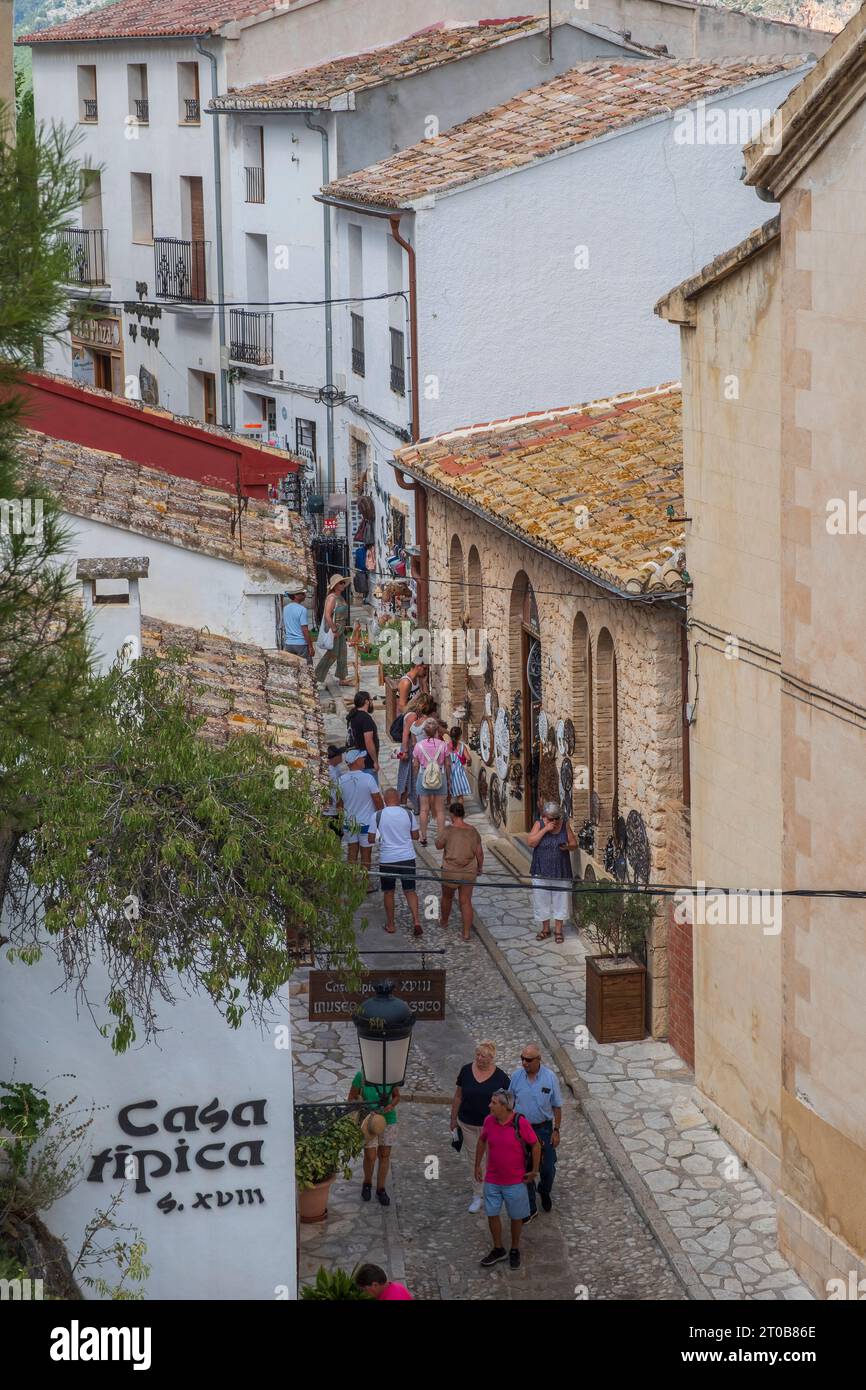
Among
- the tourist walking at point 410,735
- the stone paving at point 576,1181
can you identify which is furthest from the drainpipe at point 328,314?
the stone paving at point 576,1181

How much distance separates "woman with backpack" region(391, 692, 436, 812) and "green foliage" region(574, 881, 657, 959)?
363cm

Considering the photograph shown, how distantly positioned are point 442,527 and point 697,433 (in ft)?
31.3

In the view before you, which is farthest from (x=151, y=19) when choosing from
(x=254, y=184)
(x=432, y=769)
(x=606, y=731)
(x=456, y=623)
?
(x=606, y=731)

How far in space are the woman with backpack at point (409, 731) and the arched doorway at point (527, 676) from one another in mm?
1123

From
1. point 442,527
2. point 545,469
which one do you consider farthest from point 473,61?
point 545,469

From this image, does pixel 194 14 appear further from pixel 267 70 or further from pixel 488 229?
pixel 488 229

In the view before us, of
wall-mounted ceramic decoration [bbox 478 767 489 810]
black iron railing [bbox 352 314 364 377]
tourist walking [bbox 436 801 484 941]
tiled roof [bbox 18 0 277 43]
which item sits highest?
tiled roof [bbox 18 0 277 43]

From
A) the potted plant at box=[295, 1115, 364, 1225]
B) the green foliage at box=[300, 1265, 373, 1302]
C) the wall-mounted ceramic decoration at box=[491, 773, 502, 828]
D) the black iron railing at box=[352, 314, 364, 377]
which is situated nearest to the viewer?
the green foliage at box=[300, 1265, 373, 1302]

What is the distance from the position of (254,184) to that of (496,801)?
17.1 meters

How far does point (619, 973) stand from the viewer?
1571cm

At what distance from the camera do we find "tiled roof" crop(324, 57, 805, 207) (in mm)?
23812

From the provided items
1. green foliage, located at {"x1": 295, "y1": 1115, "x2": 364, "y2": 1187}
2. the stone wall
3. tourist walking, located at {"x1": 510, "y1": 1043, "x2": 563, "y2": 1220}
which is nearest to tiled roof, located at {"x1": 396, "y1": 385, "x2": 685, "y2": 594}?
the stone wall

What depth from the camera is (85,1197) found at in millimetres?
11133

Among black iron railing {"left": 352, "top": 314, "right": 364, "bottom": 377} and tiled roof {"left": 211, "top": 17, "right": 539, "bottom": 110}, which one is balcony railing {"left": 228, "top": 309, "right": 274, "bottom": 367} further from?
black iron railing {"left": 352, "top": 314, "right": 364, "bottom": 377}
